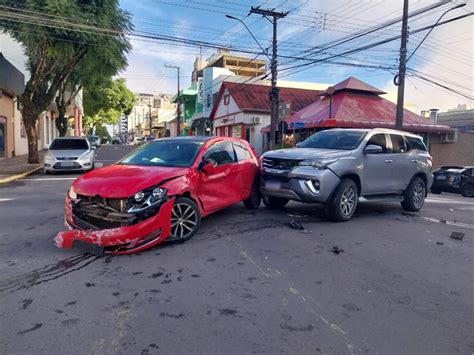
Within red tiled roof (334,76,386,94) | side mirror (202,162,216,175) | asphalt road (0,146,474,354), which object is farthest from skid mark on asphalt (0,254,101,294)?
red tiled roof (334,76,386,94)

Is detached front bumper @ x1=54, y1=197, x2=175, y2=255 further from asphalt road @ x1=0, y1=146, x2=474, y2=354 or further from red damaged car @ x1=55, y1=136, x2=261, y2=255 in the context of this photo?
asphalt road @ x1=0, y1=146, x2=474, y2=354

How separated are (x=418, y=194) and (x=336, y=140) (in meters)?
2.49

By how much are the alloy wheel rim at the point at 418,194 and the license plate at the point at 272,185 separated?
349 cm

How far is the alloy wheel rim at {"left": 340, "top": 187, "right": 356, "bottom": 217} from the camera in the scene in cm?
716

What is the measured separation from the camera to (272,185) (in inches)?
292

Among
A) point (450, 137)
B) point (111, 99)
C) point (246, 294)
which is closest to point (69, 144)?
point (246, 294)

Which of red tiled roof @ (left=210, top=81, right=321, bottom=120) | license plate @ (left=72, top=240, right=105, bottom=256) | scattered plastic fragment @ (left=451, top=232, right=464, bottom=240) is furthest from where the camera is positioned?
red tiled roof @ (left=210, top=81, right=321, bottom=120)

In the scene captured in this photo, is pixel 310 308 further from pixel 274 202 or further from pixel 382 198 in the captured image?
pixel 382 198

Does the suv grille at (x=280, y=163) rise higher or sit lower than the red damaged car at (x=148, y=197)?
higher

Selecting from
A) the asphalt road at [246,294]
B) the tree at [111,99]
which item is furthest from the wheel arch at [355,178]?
the tree at [111,99]

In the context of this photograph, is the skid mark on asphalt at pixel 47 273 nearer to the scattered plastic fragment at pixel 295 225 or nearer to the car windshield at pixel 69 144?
the scattered plastic fragment at pixel 295 225

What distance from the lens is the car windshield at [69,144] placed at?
17.1m

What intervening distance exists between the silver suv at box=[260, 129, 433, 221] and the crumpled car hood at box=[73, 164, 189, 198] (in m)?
2.16

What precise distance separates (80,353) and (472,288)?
4.13 m
